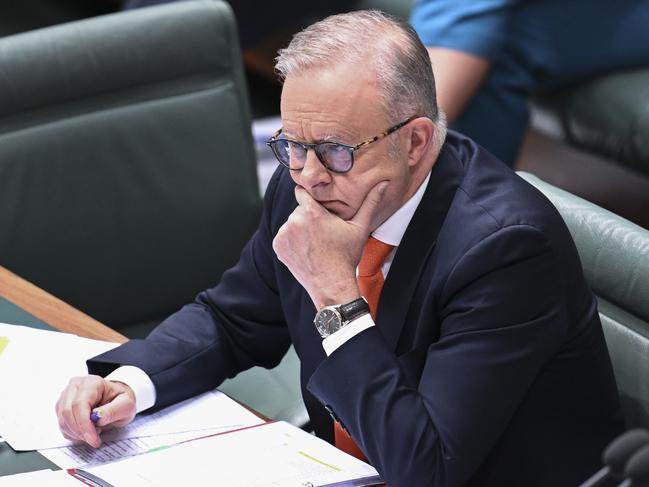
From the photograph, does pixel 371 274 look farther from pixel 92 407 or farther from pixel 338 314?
pixel 92 407

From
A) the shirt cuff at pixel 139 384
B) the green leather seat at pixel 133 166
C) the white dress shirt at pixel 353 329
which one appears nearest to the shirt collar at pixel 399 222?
the white dress shirt at pixel 353 329

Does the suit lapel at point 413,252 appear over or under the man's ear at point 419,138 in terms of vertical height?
under

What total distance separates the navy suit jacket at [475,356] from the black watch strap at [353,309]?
0.03 m

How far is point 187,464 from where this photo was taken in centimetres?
161

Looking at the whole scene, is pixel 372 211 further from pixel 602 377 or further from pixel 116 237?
pixel 116 237

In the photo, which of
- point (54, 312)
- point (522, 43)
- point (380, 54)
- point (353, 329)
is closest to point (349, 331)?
point (353, 329)

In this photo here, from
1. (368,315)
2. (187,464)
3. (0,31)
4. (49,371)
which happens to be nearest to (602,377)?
(368,315)

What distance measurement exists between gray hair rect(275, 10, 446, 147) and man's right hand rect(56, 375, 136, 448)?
53cm

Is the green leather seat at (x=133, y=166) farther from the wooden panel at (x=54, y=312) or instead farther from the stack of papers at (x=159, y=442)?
the stack of papers at (x=159, y=442)

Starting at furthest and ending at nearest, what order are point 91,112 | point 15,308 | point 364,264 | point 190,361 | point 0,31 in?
point 0,31
point 91,112
point 15,308
point 190,361
point 364,264

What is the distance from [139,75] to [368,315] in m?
1.09

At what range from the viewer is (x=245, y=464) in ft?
5.27

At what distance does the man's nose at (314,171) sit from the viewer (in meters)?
1.67

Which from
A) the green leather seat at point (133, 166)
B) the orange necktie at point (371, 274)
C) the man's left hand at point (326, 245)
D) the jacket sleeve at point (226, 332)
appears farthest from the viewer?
the green leather seat at point (133, 166)
